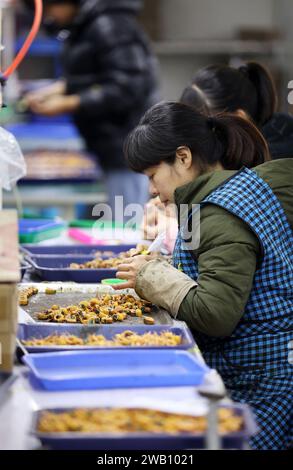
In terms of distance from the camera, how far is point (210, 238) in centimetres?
203

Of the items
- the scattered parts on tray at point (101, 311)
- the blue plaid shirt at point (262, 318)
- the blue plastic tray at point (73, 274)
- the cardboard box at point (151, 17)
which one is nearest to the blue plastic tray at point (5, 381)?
the scattered parts on tray at point (101, 311)

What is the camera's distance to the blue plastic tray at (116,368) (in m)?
1.56

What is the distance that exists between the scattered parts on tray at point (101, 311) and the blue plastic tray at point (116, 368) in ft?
1.12

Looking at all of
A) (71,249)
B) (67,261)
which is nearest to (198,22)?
(71,249)

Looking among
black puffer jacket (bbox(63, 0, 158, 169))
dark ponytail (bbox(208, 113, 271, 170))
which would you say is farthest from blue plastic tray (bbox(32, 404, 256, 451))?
black puffer jacket (bbox(63, 0, 158, 169))

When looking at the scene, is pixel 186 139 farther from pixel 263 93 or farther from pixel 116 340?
pixel 263 93

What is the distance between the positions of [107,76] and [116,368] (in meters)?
3.66

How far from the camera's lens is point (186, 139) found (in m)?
2.24

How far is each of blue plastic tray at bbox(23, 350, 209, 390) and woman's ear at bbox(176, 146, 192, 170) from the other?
2.41 feet

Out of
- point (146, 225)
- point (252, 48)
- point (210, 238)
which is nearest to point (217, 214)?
point (210, 238)

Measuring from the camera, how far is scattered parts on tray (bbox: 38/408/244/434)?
1353 millimetres

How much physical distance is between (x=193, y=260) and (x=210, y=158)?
315mm

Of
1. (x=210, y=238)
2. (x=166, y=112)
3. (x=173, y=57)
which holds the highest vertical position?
(x=166, y=112)
